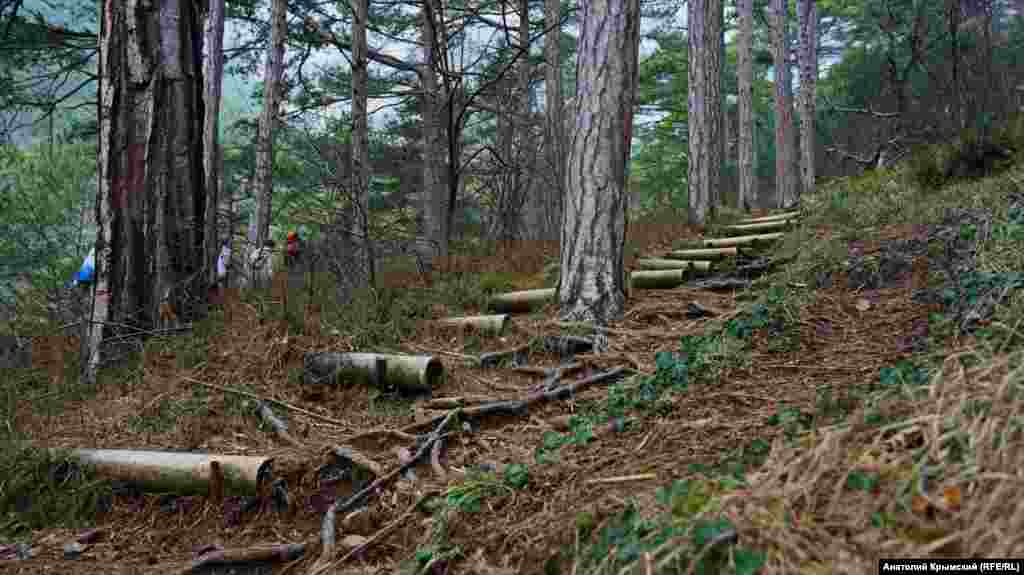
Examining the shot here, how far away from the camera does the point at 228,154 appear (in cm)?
2170

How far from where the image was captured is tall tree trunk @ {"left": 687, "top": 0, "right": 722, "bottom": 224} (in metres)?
11.4

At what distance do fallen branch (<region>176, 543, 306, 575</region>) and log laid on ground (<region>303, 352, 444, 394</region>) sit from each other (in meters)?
1.61

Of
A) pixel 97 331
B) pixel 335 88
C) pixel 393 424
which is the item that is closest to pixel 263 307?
pixel 97 331

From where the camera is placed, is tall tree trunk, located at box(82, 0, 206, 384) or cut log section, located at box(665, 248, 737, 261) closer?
tall tree trunk, located at box(82, 0, 206, 384)

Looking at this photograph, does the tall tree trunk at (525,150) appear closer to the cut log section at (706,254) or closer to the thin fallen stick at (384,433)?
the cut log section at (706,254)

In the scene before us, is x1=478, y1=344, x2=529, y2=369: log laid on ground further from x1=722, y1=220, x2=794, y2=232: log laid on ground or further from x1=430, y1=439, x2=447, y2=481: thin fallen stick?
x1=722, y1=220, x2=794, y2=232: log laid on ground

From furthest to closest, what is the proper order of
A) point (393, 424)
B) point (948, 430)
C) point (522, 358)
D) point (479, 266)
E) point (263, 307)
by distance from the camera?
point (479, 266) → point (263, 307) → point (522, 358) → point (393, 424) → point (948, 430)

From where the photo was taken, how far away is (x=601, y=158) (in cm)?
486

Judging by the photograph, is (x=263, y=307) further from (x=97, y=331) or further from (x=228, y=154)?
(x=228, y=154)

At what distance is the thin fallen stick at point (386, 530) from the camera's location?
7.15ft

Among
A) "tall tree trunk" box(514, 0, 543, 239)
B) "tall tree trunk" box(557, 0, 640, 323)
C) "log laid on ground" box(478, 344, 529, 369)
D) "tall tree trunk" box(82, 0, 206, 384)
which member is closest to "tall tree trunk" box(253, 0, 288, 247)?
"tall tree trunk" box(514, 0, 543, 239)

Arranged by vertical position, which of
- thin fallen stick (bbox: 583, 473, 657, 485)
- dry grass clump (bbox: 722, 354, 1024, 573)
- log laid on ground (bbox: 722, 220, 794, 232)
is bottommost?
thin fallen stick (bbox: 583, 473, 657, 485)

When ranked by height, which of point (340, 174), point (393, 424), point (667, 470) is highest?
point (340, 174)

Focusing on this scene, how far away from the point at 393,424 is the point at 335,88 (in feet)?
52.9
